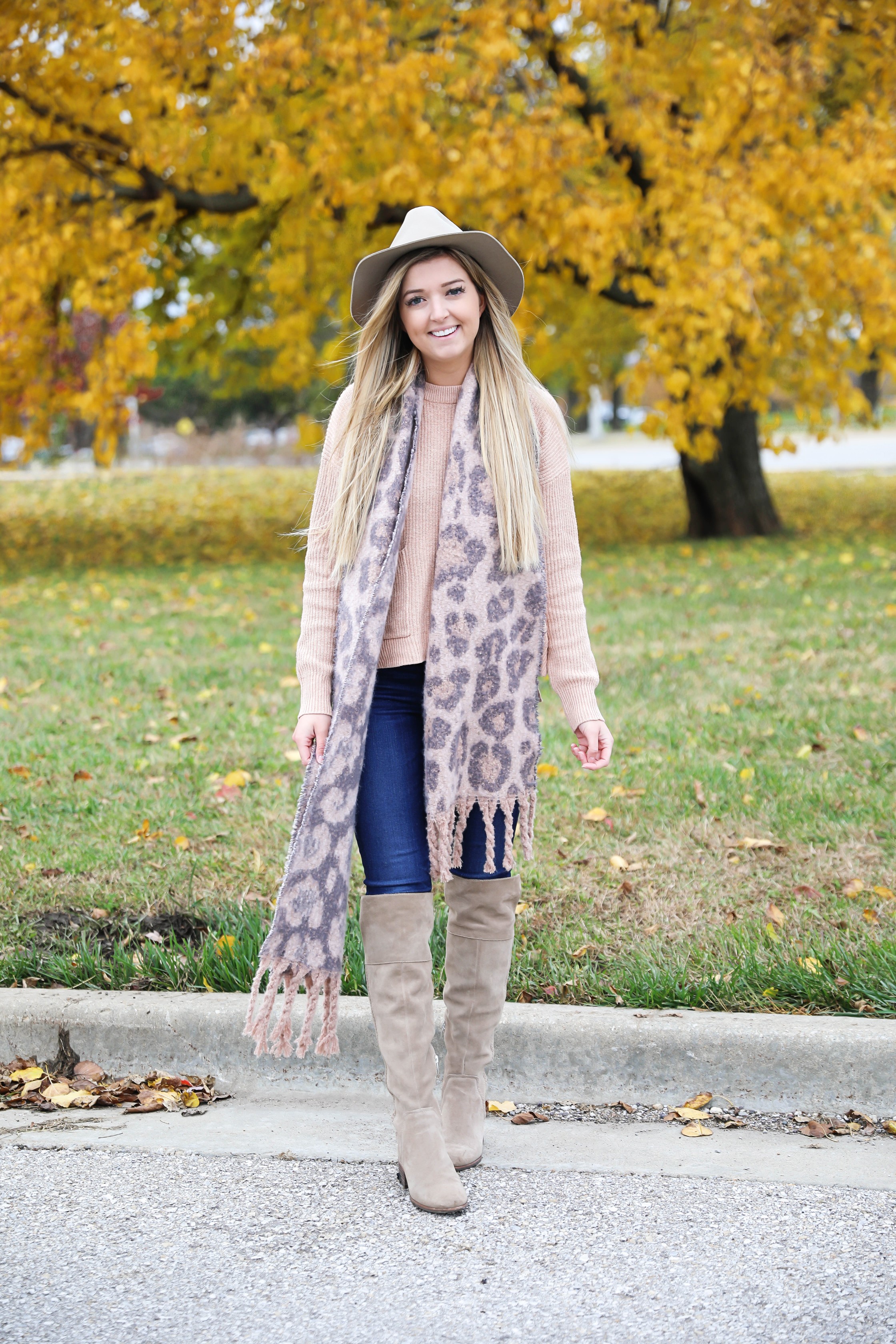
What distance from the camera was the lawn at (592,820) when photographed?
3.37 metres

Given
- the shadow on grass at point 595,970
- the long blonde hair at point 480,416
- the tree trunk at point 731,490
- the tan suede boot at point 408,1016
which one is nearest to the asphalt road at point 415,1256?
the tan suede boot at point 408,1016

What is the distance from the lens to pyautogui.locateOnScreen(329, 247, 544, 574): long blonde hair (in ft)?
8.31

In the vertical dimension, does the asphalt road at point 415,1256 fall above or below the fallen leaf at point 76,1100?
above

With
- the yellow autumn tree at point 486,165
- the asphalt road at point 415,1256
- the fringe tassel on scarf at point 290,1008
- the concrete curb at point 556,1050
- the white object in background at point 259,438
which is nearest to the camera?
the asphalt road at point 415,1256

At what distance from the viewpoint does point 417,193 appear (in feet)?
32.9

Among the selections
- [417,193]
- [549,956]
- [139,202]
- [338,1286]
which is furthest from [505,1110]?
[139,202]

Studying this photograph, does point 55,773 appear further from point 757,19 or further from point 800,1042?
point 757,19

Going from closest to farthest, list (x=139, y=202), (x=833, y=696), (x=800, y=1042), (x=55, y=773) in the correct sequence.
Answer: (x=800, y=1042) → (x=55, y=773) → (x=833, y=696) → (x=139, y=202)

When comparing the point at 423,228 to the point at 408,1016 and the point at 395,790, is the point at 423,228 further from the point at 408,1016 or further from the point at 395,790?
the point at 408,1016

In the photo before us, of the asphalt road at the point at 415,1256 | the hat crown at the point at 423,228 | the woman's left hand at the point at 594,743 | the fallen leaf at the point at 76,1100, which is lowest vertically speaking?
the fallen leaf at the point at 76,1100

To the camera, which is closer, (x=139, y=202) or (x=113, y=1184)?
(x=113, y=1184)

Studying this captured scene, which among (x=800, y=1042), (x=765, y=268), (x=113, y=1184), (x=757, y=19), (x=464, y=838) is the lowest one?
(x=113, y=1184)

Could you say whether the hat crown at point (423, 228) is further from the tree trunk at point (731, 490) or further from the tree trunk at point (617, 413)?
the tree trunk at point (617, 413)

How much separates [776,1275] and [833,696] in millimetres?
4021
